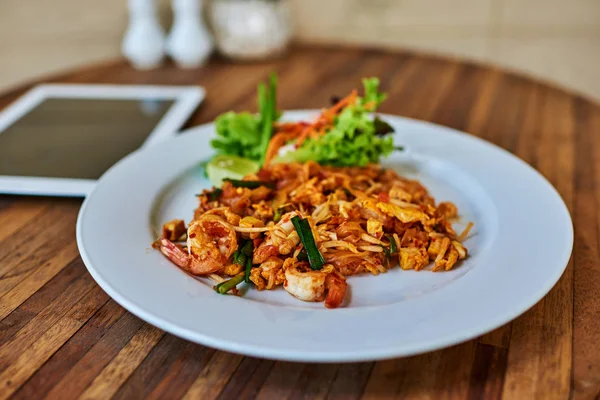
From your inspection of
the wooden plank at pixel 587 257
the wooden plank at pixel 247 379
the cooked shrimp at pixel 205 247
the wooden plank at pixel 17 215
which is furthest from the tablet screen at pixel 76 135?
the wooden plank at pixel 587 257

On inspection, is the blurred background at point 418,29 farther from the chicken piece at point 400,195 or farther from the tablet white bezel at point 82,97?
the chicken piece at point 400,195

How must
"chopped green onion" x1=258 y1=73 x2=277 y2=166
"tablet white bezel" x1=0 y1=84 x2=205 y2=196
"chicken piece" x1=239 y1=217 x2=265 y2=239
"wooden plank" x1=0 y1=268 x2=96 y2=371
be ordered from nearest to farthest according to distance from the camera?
"wooden plank" x1=0 y1=268 x2=96 y2=371 → "chicken piece" x1=239 y1=217 x2=265 y2=239 → "tablet white bezel" x1=0 y1=84 x2=205 y2=196 → "chopped green onion" x1=258 y1=73 x2=277 y2=166

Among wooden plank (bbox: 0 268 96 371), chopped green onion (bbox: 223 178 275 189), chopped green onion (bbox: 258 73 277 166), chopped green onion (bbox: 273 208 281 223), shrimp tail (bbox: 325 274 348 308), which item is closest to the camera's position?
wooden plank (bbox: 0 268 96 371)

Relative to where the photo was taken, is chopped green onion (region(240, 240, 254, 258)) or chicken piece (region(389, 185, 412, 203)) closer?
chopped green onion (region(240, 240, 254, 258))

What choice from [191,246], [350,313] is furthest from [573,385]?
[191,246]

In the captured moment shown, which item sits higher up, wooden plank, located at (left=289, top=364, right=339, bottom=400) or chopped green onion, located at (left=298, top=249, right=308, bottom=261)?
wooden plank, located at (left=289, top=364, right=339, bottom=400)

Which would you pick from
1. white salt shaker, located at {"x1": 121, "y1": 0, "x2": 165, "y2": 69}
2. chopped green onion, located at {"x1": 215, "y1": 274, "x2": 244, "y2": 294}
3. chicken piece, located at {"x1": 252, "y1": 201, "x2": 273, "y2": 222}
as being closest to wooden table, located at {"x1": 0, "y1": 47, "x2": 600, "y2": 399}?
chopped green onion, located at {"x1": 215, "y1": 274, "x2": 244, "y2": 294}

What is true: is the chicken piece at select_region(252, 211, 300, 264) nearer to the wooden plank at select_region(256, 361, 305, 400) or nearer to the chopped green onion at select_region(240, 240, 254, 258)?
the chopped green onion at select_region(240, 240, 254, 258)
